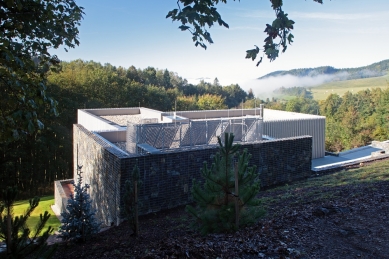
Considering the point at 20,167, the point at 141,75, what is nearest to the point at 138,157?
the point at 20,167

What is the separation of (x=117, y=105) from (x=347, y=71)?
45671 mm

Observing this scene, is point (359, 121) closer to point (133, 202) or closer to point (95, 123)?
point (95, 123)

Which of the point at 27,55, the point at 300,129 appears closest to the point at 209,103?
the point at 300,129

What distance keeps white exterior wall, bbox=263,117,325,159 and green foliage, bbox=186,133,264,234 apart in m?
10.1

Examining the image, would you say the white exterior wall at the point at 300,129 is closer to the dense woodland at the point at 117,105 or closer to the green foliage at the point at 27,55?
the dense woodland at the point at 117,105

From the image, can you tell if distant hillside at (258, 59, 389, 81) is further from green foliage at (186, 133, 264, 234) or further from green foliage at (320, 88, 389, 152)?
green foliage at (186, 133, 264, 234)

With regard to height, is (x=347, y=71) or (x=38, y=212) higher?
(x=347, y=71)

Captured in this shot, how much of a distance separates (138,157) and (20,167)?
15.6m

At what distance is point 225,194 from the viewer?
4332 mm

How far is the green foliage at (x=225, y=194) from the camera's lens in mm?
4270

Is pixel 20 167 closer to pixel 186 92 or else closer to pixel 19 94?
pixel 19 94

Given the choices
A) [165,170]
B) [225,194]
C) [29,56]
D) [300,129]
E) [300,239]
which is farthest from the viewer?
[300,129]

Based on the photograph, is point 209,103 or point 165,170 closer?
point 165,170

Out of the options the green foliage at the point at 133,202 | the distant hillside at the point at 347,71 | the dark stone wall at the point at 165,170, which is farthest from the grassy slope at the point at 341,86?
the green foliage at the point at 133,202
